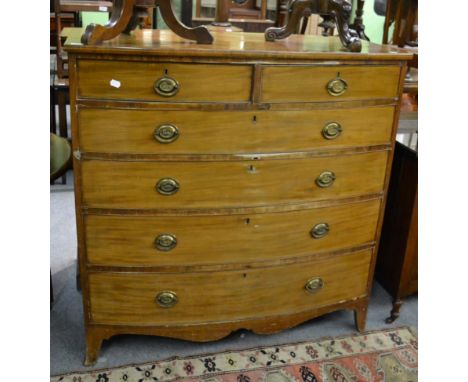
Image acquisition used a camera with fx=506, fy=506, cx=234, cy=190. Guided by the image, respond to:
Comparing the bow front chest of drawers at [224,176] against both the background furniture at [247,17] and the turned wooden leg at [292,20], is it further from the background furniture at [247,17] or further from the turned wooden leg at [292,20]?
the background furniture at [247,17]

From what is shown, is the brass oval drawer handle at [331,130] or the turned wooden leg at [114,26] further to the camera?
the brass oval drawer handle at [331,130]

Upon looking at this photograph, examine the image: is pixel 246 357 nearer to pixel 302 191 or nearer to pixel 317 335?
pixel 317 335

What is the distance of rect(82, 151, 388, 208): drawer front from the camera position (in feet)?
5.45

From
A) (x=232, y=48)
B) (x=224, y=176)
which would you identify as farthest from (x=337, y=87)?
(x=224, y=176)

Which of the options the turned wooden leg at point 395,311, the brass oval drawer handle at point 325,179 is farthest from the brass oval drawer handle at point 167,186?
the turned wooden leg at point 395,311

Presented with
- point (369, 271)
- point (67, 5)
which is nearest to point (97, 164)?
point (369, 271)

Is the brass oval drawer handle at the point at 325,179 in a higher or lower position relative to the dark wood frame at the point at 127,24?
lower

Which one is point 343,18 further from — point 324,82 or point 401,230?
point 401,230

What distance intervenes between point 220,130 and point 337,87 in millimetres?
426

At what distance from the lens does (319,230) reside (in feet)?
6.31

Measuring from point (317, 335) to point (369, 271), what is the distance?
1.21 feet

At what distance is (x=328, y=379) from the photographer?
199cm

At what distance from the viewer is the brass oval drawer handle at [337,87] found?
5.57 feet

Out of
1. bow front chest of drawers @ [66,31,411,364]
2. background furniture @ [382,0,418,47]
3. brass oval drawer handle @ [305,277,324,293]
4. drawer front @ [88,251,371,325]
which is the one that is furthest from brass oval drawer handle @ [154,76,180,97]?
background furniture @ [382,0,418,47]
